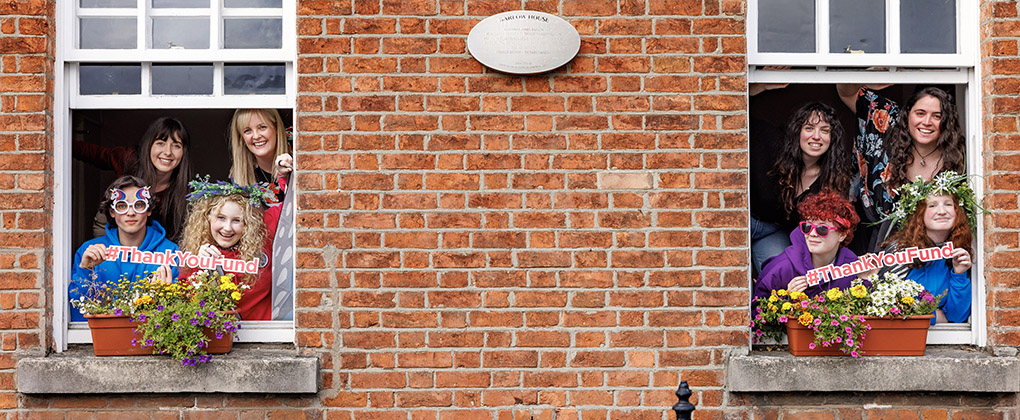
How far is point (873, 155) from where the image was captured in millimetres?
5047

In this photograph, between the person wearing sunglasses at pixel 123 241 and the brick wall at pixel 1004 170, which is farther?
the person wearing sunglasses at pixel 123 241

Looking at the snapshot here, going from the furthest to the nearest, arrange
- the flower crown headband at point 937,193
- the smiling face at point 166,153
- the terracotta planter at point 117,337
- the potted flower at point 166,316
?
1. the smiling face at point 166,153
2. the flower crown headband at point 937,193
3. the terracotta planter at point 117,337
4. the potted flower at point 166,316

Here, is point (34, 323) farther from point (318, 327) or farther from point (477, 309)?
point (477, 309)

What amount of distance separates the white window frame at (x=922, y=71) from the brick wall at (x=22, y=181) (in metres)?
3.79

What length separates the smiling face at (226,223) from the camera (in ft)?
16.4

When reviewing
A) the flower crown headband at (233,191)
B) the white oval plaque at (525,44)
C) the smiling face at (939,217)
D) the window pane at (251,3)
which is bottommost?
the smiling face at (939,217)

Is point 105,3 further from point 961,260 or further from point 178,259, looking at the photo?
point 961,260

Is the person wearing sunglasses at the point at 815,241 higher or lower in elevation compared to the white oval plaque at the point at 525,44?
lower

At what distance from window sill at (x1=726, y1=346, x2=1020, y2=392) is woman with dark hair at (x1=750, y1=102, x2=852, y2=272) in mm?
604

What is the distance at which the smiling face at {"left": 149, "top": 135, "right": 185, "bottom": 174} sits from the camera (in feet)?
16.4

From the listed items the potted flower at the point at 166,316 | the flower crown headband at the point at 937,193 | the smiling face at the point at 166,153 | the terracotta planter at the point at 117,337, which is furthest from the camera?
the smiling face at the point at 166,153

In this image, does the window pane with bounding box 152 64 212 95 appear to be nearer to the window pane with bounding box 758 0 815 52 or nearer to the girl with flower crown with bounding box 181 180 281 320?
the girl with flower crown with bounding box 181 180 281 320

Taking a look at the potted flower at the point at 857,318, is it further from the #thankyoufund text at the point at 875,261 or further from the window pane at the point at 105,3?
the window pane at the point at 105,3

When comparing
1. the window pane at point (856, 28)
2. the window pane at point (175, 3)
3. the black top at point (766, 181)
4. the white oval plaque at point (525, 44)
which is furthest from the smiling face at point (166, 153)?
the window pane at point (856, 28)
